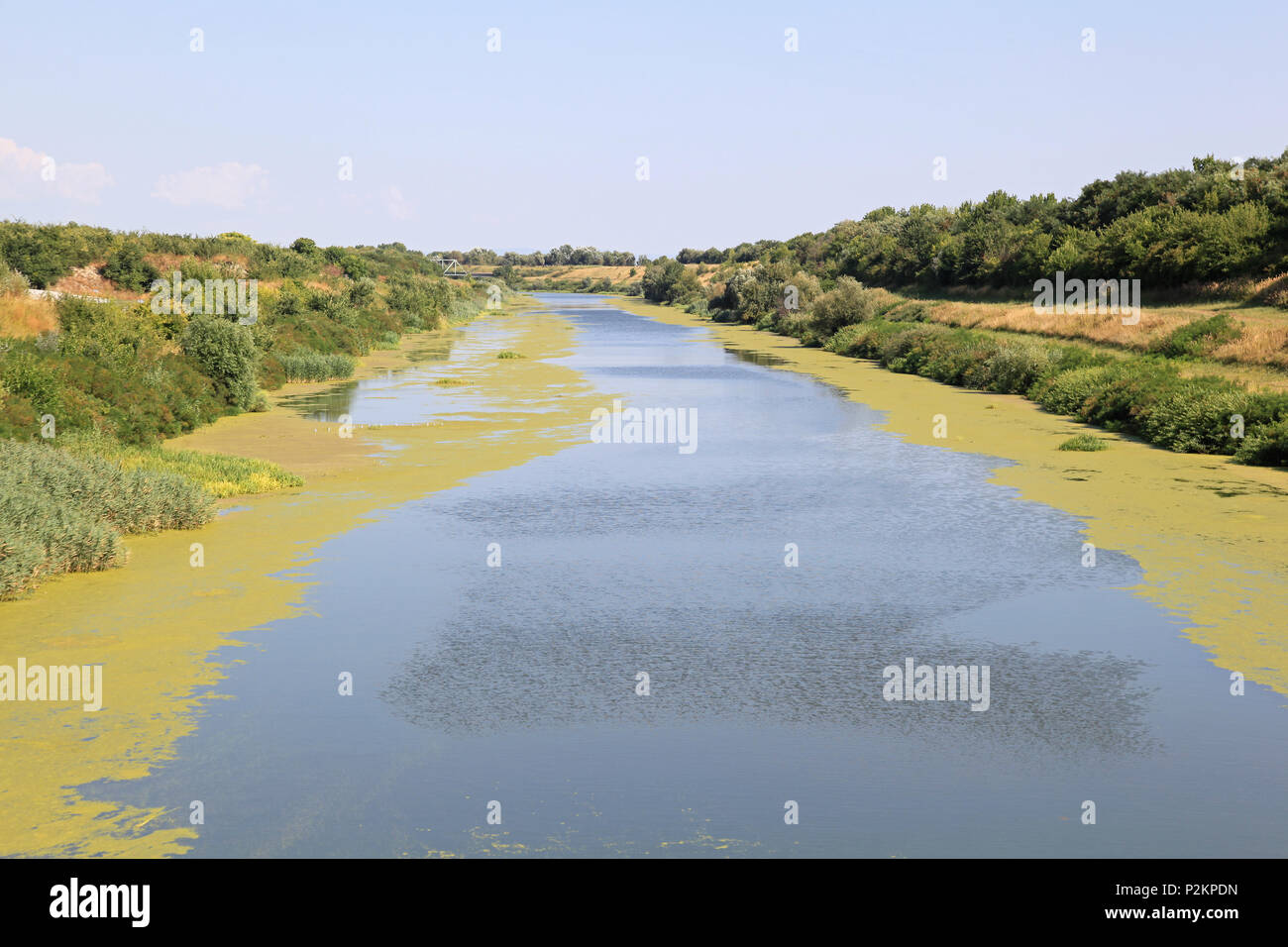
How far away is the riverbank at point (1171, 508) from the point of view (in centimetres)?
1216

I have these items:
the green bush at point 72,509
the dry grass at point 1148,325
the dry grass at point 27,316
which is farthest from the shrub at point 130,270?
the green bush at point 72,509

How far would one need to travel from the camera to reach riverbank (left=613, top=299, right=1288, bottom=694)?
1216cm

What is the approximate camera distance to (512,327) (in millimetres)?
82312

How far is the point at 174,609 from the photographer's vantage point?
1262 centimetres

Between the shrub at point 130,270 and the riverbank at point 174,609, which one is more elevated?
the shrub at point 130,270

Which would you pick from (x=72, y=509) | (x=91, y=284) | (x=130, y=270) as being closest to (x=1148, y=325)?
(x=72, y=509)

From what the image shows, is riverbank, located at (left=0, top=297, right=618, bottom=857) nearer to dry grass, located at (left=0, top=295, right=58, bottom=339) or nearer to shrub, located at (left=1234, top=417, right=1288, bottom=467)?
dry grass, located at (left=0, top=295, right=58, bottom=339)

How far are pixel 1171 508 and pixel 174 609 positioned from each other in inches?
579

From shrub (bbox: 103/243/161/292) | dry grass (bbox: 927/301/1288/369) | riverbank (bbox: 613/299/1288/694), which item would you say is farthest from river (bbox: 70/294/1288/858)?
shrub (bbox: 103/243/161/292)

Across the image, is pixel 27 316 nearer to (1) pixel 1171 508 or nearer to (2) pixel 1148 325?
(1) pixel 1171 508

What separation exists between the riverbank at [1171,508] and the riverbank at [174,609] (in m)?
8.84

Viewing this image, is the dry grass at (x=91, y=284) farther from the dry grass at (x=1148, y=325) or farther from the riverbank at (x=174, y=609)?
the dry grass at (x=1148, y=325)
